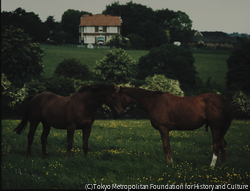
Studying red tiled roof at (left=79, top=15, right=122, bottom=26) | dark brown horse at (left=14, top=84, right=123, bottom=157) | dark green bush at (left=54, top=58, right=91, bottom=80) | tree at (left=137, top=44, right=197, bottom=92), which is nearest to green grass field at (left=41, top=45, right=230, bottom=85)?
tree at (left=137, top=44, right=197, bottom=92)

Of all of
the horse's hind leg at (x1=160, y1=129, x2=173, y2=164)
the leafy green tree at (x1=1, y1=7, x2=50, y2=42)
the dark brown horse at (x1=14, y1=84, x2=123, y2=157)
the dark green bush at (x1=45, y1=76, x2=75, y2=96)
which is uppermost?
the leafy green tree at (x1=1, y1=7, x2=50, y2=42)

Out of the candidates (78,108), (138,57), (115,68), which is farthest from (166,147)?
(138,57)

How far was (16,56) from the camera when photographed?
41.0 metres

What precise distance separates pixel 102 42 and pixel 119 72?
6942 centimetres

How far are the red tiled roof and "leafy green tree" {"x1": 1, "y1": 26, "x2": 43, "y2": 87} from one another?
72446 mm

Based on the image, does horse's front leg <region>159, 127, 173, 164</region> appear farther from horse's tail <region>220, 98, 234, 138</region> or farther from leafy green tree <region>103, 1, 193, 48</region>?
leafy green tree <region>103, 1, 193, 48</region>

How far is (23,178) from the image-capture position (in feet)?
25.3

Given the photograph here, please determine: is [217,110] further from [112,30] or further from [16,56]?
[112,30]

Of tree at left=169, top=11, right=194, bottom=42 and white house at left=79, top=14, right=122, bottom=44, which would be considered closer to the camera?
tree at left=169, top=11, right=194, bottom=42

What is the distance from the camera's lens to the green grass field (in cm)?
6519

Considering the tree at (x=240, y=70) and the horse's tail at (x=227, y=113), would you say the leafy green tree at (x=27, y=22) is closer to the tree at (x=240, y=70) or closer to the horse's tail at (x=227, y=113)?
the tree at (x=240, y=70)

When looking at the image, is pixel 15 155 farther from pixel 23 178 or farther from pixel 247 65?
pixel 247 65

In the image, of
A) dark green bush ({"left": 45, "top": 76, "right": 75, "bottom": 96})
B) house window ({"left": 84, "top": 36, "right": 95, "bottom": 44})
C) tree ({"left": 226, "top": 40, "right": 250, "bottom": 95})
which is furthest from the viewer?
house window ({"left": 84, "top": 36, "right": 95, "bottom": 44})

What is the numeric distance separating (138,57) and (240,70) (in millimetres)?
37081
